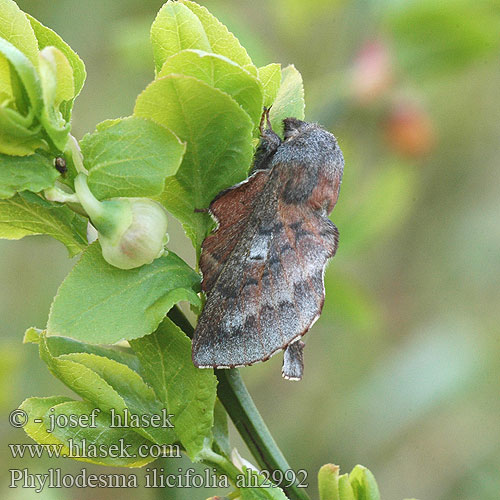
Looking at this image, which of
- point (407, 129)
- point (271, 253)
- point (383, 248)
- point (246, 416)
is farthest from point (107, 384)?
point (383, 248)

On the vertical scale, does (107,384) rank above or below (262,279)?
below

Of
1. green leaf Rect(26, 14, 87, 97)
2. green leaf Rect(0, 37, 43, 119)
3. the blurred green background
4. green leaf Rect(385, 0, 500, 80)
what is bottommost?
the blurred green background

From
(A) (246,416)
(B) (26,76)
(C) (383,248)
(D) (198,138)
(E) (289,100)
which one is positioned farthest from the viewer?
(C) (383,248)

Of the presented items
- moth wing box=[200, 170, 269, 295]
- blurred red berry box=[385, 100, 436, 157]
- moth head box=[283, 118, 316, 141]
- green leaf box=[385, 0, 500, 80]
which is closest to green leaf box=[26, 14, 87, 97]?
moth wing box=[200, 170, 269, 295]

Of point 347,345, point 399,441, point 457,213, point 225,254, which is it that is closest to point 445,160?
point 457,213

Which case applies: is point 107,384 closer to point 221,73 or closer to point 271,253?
point 271,253

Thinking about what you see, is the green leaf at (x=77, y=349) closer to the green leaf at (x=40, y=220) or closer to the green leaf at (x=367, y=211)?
the green leaf at (x=40, y=220)

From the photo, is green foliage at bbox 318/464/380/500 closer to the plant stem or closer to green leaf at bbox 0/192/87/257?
the plant stem
